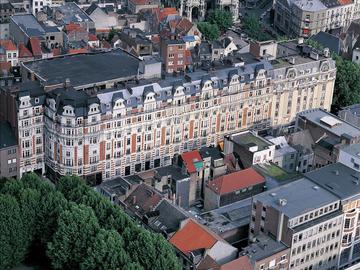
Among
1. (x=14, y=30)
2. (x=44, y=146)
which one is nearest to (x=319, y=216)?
(x=44, y=146)

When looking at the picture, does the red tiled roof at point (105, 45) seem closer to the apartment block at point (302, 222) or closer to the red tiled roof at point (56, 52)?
the red tiled roof at point (56, 52)

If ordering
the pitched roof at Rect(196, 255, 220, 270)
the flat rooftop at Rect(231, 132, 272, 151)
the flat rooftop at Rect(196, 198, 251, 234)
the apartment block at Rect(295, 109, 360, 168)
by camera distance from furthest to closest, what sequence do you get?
the flat rooftop at Rect(231, 132, 272, 151) → the apartment block at Rect(295, 109, 360, 168) → the flat rooftop at Rect(196, 198, 251, 234) → the pitched roof at Rect(196, 255, 220, 270)

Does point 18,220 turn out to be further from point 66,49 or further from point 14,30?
point 14,30

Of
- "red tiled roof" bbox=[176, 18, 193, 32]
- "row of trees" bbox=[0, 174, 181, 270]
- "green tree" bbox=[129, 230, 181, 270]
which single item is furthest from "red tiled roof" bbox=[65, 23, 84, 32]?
"green tree" bbox=[129, 230, 181, 270]

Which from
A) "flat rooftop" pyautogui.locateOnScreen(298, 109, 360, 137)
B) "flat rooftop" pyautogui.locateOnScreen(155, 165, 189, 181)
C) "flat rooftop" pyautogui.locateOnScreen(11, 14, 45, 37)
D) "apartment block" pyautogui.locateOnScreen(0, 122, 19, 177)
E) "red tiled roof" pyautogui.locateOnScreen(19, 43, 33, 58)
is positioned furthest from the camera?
"flat rooftop" pyautogui.locateOnScreen(11, 14, 45, 37)

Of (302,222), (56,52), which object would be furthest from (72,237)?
(56,52)

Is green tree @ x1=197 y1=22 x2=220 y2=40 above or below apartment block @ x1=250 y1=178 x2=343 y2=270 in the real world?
above

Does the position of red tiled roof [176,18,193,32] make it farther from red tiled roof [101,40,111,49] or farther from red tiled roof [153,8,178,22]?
red tiled roof [101,40,111,49]
